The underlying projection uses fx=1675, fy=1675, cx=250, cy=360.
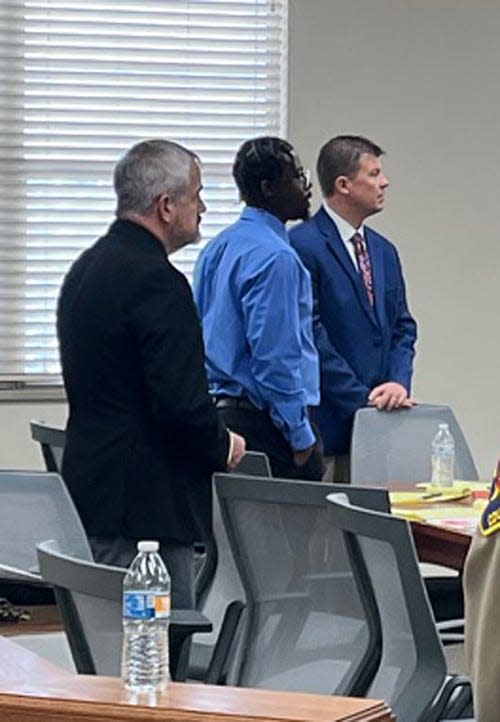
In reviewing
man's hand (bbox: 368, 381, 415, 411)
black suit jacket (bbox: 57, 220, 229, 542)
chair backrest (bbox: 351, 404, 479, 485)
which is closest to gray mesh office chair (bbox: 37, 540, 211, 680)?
black suit jacket (bbox: 57, 220, 229, 542)

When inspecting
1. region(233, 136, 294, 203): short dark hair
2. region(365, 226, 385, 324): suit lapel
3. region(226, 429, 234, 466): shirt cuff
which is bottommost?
region(226, 429, 234, 466): shirt cuff

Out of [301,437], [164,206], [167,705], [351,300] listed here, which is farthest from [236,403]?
[167,705]

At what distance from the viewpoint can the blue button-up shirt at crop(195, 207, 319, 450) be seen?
5082mm

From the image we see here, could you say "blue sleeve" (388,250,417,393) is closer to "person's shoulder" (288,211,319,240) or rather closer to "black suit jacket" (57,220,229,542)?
"person's shoulder" (288,211,319,240)

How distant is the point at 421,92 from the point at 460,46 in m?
0.25

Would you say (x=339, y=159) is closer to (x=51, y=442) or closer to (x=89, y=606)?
(x=51, y=442)

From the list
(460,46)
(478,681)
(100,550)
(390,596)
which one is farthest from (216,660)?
(460,46)

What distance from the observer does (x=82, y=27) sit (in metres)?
6.59

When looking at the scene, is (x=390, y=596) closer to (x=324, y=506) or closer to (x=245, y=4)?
(x=324, y=506)

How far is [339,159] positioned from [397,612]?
2891 millimetres

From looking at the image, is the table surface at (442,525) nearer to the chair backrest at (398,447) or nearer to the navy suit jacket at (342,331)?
the chair backrest at (398,447)

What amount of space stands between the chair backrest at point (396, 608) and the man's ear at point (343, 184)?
2.63 metres

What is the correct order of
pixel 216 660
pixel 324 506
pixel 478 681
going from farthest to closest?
pixel 216 660 < pixel 324 506 < pixel 478 681

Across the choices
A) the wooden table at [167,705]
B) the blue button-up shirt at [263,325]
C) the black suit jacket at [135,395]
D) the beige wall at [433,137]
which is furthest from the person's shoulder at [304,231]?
the wooden table at [167,705]
